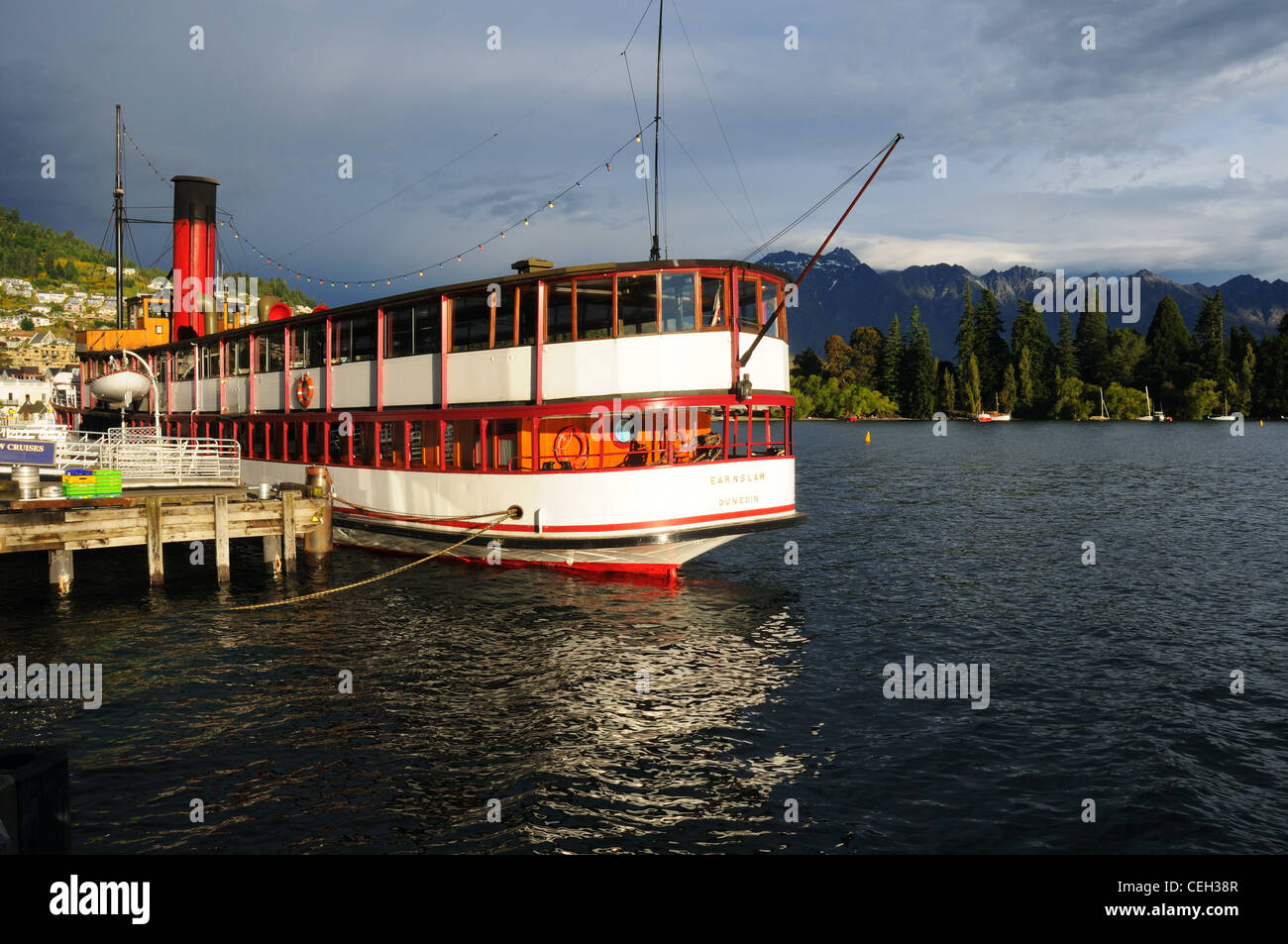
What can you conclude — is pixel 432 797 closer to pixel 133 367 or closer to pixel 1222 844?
pixel 1222 844

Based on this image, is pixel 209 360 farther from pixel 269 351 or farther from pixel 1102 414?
pixel 1102 414

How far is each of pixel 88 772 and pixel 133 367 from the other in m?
36.8

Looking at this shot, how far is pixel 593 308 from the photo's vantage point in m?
21.7

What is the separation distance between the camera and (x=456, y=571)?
25125mm

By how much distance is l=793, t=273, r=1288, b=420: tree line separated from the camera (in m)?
151

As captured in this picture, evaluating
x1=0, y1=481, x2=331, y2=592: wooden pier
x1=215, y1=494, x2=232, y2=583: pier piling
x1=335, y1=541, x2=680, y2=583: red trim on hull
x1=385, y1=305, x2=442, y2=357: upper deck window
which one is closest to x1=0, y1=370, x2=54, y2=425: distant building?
x1=0, y1=481, x2=331, y2=592: wooden pier

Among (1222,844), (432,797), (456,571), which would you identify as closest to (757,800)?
(432,797)

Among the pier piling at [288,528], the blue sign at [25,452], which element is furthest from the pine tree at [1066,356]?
the blue sign at [25,452]

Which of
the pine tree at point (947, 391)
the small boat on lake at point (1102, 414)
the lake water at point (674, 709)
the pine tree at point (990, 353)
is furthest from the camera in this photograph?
the pine tree at point (947, 391)

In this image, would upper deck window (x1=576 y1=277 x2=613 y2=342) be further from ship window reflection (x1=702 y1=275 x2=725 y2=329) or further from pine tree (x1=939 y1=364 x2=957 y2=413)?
pine tree (x1=939 y1=364 x2=957 y2=413)

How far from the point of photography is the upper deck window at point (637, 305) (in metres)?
20.9

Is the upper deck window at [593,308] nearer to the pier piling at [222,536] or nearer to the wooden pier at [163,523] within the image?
the wooden pier at [163,523]

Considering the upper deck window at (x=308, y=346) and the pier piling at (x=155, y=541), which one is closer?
the pier piling at (x=155, y=541)

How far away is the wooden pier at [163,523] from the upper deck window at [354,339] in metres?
4.72
